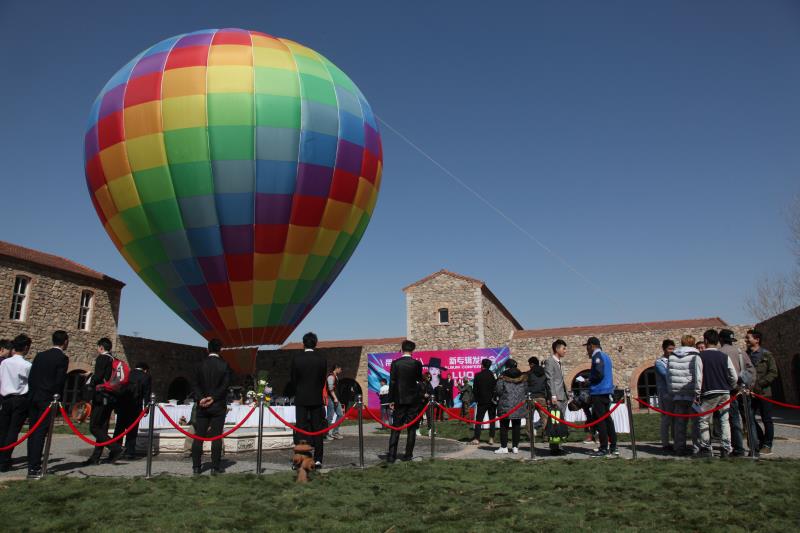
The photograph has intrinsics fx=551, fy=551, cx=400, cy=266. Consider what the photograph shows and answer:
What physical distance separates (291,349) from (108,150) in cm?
1756

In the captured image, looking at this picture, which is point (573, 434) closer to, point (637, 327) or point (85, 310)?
point (637, 327)

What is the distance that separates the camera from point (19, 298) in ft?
62.8

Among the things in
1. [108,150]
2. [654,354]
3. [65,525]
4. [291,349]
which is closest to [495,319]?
[654,354]

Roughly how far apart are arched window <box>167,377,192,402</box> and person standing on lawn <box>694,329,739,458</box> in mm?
22107

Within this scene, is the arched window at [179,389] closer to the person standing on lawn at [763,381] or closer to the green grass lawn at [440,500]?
the green grass lawn at [440,500]

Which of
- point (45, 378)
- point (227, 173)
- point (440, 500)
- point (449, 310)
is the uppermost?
point (227, 173)

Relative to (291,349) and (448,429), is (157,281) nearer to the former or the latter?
(448,429)

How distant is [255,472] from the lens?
704 cm

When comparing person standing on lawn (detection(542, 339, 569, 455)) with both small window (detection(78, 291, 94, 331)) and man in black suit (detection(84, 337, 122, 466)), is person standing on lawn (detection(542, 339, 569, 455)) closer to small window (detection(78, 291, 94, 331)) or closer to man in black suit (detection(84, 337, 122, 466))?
man in black suit (detection(84, 337, 122, 466))

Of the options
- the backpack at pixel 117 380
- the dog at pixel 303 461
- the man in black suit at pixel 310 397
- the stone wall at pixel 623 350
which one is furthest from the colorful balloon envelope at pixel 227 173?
the stone wall at pixel 623 350

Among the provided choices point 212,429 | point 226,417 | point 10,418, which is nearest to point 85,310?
point 226,417

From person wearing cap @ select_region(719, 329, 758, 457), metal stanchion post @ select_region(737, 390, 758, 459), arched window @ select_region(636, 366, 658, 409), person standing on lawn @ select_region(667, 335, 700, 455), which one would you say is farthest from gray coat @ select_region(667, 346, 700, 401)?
arched window @ select_region(636, 366, 658, 409)

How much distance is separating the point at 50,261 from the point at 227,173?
13250mm

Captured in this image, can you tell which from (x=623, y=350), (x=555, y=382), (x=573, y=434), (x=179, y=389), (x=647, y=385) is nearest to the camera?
(x=555, y=382)
